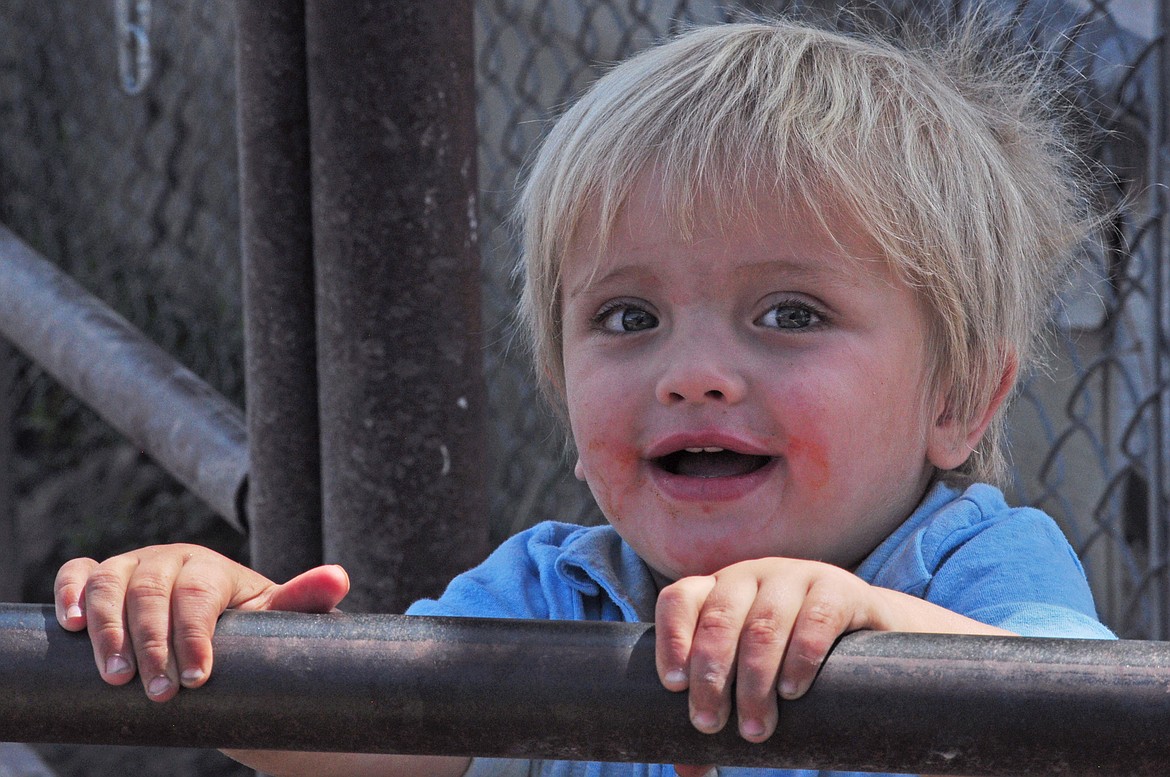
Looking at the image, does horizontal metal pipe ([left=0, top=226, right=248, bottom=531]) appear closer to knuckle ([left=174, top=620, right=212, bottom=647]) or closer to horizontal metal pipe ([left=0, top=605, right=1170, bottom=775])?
knuckle ([left=174, top=620, right=212, bottom=647])

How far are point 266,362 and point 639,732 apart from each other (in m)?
0.70

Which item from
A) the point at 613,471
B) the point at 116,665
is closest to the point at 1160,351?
the point at 613,471

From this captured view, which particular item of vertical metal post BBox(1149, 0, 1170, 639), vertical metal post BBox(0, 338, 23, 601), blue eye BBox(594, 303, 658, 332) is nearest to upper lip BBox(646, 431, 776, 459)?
blue eye BBox(594, 303, 658, 332)

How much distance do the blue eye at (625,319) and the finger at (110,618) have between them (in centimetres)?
40

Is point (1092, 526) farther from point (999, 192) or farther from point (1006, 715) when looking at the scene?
point (1006, 715)

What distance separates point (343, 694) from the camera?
51 centimetres

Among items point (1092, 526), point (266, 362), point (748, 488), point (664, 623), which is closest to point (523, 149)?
point (1092, 526)

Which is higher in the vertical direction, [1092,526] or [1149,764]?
[1149,764]

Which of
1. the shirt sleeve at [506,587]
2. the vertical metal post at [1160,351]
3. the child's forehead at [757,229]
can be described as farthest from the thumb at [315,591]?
the vertical metal post at [1160,351]

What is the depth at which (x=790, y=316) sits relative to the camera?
95cm

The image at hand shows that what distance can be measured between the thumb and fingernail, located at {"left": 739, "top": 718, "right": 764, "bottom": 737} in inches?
14.1

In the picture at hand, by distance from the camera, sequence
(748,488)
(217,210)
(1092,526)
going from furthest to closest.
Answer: (217,210), (1092,526), (748,488)

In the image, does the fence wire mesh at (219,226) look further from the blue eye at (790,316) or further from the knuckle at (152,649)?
the knuckle at (152,649)

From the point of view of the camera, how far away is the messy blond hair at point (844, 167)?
972mm
